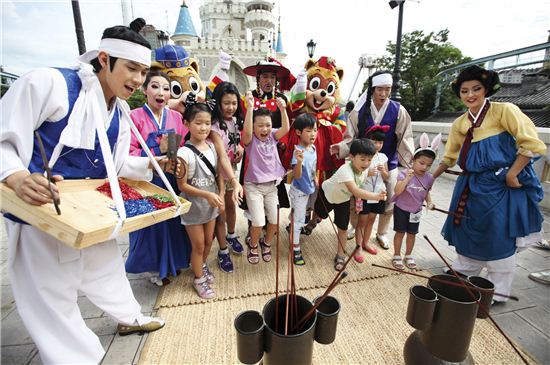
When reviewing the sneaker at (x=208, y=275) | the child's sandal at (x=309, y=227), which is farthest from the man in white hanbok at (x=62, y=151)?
the child's sandal at (x=309, y=227)

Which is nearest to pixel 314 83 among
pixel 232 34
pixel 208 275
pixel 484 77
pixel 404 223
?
pixel 484 77

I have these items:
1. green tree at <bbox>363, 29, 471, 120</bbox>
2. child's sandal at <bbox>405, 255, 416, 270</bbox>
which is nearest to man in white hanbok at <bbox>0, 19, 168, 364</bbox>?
child's sandal at <bbox>405, 255, 416, 270</bbox>

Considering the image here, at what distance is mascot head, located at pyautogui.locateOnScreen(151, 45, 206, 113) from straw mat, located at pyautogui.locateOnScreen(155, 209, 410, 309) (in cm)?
193

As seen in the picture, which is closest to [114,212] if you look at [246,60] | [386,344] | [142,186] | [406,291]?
[142,186]

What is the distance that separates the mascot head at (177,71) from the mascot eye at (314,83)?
4.64 feet

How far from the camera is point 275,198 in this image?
3174 mm

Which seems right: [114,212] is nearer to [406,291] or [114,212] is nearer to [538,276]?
[406,291]

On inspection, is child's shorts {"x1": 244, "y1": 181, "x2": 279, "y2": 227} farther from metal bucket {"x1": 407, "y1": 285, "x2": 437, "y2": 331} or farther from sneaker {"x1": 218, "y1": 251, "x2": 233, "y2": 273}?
metal bucket {"x1": 407, "y1": 285, "x2": 437, "y2": 331}

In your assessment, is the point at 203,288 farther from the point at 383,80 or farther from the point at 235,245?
the point at 383,80

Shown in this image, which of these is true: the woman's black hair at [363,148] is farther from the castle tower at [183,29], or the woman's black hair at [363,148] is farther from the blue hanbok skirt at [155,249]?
the castle tower at [183,29]

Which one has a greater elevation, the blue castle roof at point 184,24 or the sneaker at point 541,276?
the blue castle roof at point 184,24

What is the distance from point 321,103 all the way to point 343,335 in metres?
2.65

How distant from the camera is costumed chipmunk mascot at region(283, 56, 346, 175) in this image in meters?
3.47

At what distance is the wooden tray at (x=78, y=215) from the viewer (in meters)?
1.17
